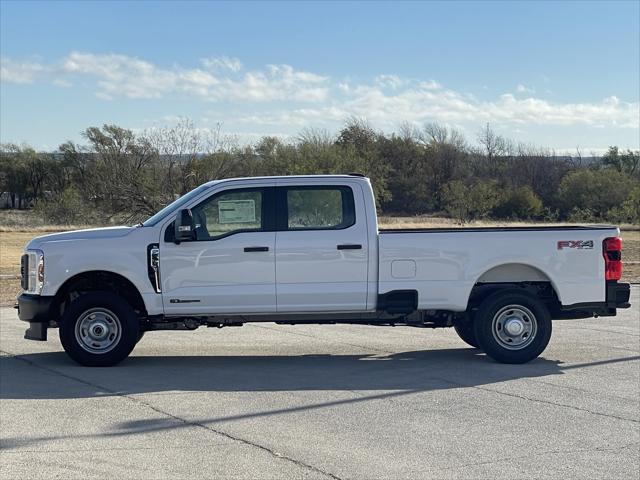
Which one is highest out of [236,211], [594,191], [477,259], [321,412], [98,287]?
[594,191]

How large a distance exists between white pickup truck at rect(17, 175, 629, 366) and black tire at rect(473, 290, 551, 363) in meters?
0.01

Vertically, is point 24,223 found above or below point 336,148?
below

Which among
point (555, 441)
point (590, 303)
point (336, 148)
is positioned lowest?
point (555, 441)

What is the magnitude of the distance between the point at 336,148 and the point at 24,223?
807 inches

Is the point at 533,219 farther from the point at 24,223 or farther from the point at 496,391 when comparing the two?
the point at 496,391

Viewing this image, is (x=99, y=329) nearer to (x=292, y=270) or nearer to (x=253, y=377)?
(x=253, y=377)

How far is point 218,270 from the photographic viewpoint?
10023mm

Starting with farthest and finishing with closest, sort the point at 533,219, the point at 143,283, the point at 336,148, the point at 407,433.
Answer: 1. the point at 533,219
2. the point at 336,148
3. the point at 143,283
4. the point at 407,433

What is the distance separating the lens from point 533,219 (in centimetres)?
5847

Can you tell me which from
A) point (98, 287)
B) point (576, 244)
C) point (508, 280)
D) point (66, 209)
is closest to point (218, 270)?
point (98, 287)

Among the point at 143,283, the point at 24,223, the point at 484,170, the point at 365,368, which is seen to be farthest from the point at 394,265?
the point at 484,170

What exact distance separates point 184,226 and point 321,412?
3022 millimetres

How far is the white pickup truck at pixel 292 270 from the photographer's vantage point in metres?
9.97

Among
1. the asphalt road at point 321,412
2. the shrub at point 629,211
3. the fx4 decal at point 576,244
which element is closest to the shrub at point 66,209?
the shrub at point 629,211
